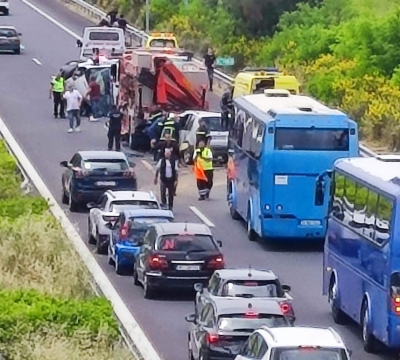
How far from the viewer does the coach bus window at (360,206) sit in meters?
23.6

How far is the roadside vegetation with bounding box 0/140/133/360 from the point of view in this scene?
1955 centimetres

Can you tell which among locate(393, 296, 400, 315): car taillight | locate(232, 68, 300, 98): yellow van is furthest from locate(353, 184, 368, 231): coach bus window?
locate(232, 68, 300, 98): yellow van

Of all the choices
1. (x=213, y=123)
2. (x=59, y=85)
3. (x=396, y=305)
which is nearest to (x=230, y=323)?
(x=396, y=305)

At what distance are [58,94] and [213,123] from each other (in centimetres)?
920

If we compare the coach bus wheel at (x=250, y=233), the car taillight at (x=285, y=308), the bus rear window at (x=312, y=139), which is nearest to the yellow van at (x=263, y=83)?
the coach bus wheel at (x=250, y=233)

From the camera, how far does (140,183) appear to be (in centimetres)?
4078

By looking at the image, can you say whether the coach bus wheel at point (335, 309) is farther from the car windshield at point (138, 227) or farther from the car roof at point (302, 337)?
the car roof at point (302, 337)

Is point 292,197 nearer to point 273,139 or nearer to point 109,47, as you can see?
point 273,139

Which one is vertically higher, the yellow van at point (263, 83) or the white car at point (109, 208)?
the yellow van at point (263, 83)

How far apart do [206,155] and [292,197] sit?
246 inches

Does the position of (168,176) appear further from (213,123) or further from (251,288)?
(251,288)

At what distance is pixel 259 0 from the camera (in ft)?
207

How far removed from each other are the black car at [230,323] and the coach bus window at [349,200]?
3810 millimetres

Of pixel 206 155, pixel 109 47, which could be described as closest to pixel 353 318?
pixel 206 155
